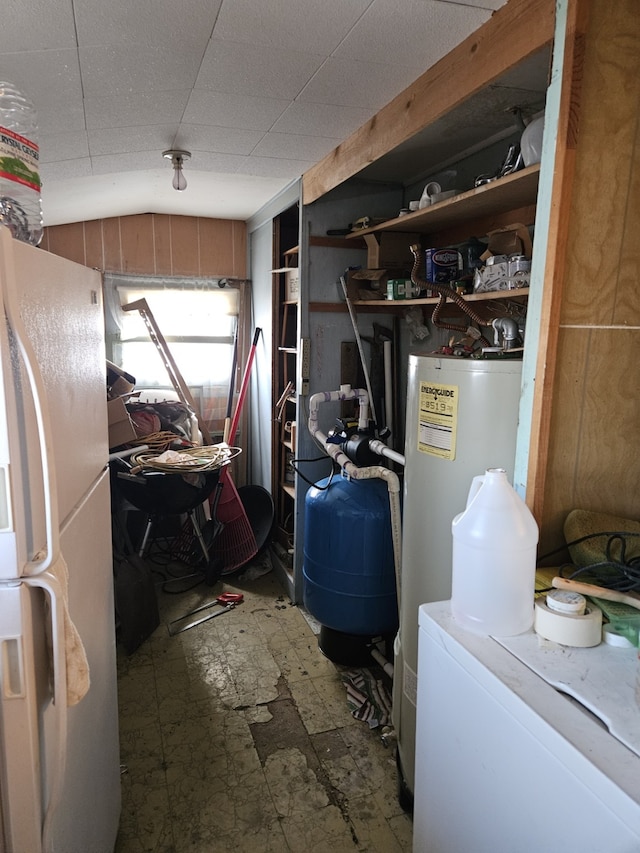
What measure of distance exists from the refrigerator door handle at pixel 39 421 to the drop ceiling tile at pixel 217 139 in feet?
5.09

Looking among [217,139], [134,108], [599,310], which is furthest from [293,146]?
[599,310]

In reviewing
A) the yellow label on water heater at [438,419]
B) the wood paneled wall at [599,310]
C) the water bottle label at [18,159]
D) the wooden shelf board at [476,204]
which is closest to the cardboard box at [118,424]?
the wooden shelf board at [476,204]

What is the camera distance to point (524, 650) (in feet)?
3.25

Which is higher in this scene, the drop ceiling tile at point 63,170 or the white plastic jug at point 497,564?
the drop ceiling tile at point 63,170

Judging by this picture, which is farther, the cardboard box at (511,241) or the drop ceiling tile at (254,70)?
the cardboard box at (511,241)

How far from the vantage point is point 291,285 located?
139 inches

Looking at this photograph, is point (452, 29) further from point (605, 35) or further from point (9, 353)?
point (9, 353)

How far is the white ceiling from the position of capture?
1314mm

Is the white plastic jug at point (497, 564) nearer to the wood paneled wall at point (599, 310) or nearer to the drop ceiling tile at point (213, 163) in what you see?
the wood paneled wall at point (599, 310)

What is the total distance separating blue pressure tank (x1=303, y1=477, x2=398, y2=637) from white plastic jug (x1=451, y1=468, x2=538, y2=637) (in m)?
1.32

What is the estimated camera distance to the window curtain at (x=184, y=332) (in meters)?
3.95

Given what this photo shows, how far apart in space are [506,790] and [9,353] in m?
1.01

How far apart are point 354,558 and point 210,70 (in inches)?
71.6

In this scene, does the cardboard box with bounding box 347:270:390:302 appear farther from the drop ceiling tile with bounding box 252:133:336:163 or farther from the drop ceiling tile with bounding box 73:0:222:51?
the drop ceiling tile with bounding box 73:0:222:51
